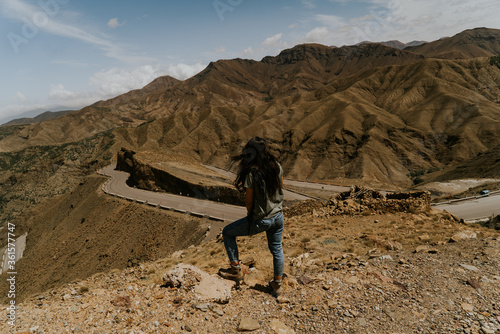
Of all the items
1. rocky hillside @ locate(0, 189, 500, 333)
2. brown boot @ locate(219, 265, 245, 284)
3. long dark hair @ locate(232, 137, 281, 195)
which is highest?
long dark hair @ locate(232, 137, 281, 195)

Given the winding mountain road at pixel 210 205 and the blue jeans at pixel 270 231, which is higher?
the blue jeans at pixel 270 231

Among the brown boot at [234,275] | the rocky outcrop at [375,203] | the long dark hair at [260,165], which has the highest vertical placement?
the long dark hair at [260,165]

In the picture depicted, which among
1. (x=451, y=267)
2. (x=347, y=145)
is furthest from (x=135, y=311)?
(x=347, y=145)

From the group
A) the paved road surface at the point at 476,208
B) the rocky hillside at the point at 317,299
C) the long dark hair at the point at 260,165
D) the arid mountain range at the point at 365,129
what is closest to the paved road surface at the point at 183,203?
the arid mountain range at the point at 365,129

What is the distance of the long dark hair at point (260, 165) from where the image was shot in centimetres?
357

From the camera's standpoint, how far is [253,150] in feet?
11.9

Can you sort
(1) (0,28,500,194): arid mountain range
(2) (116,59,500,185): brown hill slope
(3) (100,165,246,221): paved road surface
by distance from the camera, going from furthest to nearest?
(2) (116,59,500,185): brown hill slope, (1) (0,28,500,194): arid mountain range, (3) (100,165,246,221): paved road surface

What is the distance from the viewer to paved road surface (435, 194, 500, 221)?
18.5 meters

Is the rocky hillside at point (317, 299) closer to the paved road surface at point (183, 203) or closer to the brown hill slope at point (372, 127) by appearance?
the paved road surface at point (183, 203)

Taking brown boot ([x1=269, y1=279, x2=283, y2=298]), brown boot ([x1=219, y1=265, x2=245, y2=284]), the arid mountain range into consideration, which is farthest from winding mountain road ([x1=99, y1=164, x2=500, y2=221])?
brown boot ([x1=269, y1=279, x2=283, y2=298])

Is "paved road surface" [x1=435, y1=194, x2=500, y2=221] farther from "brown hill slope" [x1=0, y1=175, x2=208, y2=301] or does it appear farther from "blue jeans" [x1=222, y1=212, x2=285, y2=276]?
"blue jeans" [x1=222, y1=212, x2=285, y2=276]

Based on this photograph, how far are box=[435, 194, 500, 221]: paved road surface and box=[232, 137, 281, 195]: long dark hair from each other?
21.1 m

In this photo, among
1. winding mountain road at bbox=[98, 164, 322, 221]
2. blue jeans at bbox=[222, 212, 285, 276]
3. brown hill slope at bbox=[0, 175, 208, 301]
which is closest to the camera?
blue jeans at bbox=[222, 212, 285, 276]

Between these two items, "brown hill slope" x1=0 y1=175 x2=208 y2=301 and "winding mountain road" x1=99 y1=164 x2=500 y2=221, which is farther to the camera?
"winding mountain road" x1=99 y1=164 x2=500 y2=221
